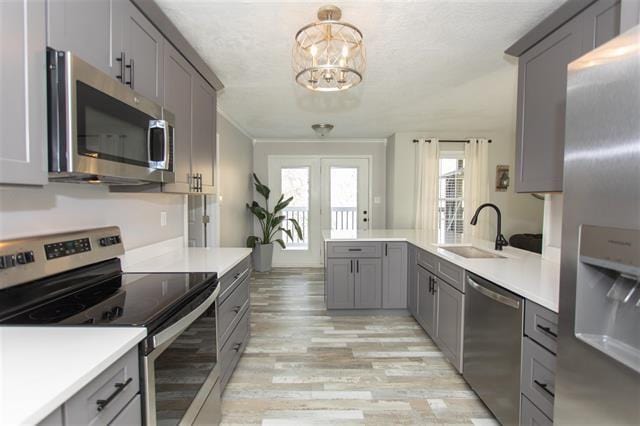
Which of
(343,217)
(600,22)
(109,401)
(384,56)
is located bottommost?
(109,401)

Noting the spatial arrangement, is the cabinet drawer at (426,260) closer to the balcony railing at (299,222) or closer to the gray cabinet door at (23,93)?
the gray cabinet door at (23,93)

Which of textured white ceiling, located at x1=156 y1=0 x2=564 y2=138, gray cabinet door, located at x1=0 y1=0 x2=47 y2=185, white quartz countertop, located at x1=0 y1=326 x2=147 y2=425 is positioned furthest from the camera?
textured white ceiling, located at x1=156 y1=0 x2=564 y2=138

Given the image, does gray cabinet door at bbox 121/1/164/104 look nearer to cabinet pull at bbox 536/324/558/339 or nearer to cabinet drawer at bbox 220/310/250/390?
cabinet drawer at bbox 220/310/250/390

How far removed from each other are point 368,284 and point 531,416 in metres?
2.00

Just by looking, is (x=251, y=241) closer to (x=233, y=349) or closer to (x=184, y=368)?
(x=233, y=349)

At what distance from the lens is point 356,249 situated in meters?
3.38

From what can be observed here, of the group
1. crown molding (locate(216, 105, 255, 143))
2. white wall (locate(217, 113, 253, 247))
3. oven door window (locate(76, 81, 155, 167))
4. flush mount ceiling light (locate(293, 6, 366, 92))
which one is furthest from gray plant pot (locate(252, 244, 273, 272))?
oven door window (locate(76, 81, 155, 167))

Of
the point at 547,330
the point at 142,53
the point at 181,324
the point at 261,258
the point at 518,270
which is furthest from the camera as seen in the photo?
the point at 261,258

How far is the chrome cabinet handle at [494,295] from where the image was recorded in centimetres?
158

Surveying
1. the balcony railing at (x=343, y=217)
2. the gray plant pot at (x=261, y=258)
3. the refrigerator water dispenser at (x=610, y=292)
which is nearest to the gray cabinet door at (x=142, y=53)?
the refrigerator water dispenser at (x=610, y=292)

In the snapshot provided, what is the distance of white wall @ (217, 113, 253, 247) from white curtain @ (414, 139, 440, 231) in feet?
9.22

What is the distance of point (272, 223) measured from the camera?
543 cm

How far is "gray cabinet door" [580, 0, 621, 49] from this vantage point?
141 centimetres

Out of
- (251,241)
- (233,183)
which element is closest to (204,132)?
(233,183)
